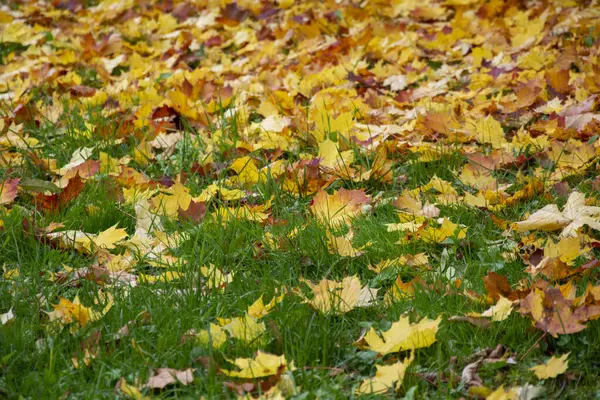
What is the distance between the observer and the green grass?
1.72 metres

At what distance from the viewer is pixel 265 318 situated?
6.30 ft

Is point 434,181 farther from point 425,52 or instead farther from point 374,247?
point 425,52

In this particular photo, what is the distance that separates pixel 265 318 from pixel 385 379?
0.38 metres

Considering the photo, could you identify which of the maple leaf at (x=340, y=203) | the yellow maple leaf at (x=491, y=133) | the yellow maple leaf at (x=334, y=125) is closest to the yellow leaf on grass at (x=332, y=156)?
the yellow maple leaf at (x=334, y=125)

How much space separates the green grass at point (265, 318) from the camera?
1724mm

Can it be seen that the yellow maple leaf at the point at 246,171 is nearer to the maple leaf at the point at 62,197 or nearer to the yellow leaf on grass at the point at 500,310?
the maple leaf at the point at 62,197

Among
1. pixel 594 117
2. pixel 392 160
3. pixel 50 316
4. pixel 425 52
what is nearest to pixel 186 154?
pixel 392 160

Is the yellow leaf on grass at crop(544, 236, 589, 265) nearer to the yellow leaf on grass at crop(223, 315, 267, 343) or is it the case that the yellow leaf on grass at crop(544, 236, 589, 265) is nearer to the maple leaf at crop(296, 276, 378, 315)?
the maple leaf at crop(296, 276, 378, 315)

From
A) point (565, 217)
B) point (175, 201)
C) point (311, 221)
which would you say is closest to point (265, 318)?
point (311, 221)

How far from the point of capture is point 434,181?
271 centimetres

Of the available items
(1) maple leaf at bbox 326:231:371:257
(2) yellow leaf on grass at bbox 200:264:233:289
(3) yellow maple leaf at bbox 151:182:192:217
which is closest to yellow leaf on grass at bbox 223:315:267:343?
(2) yellow leaf on grass at bbox 200:264:233:289

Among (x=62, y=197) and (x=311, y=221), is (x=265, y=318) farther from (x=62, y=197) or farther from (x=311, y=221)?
(x=62, y=197)

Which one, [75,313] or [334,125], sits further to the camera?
[334,125]

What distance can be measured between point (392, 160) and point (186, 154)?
0.86m
